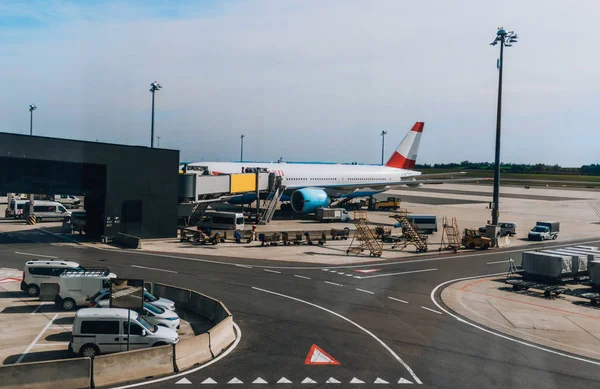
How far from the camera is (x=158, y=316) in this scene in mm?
23328

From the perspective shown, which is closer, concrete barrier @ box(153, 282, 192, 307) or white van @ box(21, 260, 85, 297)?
concrete barrier @ box(153, 282, 192, 307)

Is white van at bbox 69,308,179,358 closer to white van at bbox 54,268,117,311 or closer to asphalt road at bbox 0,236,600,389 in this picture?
asphalt road at bbox 0,236,600,389

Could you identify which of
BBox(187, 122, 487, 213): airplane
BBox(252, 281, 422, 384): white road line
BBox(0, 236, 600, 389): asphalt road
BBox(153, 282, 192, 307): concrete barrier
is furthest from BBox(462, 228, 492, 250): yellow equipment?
BBox(153, 282, 192, 307): concrete barrier

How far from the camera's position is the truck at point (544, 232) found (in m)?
59.4

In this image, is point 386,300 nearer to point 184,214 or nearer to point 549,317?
point 549,317

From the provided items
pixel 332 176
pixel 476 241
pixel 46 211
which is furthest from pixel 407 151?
pixel 46 211

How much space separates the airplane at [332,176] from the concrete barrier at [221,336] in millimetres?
41903

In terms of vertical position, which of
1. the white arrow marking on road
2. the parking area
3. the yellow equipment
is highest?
the yellow equipment

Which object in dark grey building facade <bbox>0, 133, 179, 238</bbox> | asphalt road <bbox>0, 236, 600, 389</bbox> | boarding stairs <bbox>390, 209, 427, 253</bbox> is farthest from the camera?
boarding stairs <bbox>390, 209, 427, 253</bbox>

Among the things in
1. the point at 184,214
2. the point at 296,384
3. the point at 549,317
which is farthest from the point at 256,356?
the point at 184,214

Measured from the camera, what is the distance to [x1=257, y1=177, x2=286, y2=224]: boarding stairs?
2581 inches

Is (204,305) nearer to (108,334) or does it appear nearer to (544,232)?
(108,334)

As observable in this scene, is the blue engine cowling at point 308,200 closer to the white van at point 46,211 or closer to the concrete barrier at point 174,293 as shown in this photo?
the white van at point 46,211

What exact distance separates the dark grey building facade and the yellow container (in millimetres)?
9307
